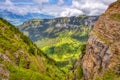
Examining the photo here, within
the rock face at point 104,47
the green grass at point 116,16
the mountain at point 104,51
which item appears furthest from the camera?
the green grass at point 116,16

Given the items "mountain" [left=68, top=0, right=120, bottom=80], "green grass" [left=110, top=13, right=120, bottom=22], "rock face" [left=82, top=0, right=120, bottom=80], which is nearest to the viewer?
"mountain" [left=68, top=0, right=120, bottom=80]

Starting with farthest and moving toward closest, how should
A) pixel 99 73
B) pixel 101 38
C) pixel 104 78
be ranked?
pixel 101 38 → pixel 99 73 → pixel 104 78

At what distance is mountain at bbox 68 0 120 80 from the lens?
155212 millimetres

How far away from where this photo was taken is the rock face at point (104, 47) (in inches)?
6324

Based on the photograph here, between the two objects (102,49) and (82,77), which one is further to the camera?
(82,77)

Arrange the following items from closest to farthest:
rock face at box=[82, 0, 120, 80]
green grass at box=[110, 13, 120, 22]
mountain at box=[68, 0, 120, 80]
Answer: mountain at box=[68, 0, 120, 80] < rock face at box=[82, 0, 120, 80] < green grass at box=[110, 13, 120, 22]

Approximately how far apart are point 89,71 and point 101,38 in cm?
2161

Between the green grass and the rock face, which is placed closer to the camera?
the rock face

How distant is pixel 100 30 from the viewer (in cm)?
18675

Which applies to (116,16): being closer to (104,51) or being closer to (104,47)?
(104,47)

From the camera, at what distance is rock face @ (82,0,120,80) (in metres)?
161

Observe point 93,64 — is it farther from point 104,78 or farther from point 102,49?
point 104,78

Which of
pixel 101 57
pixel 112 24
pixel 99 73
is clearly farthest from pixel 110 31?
pixel 99 73

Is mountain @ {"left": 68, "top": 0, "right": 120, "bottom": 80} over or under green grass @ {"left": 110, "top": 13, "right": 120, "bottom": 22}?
under
